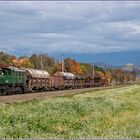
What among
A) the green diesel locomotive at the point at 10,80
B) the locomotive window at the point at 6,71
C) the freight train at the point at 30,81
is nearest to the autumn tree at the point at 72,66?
the freight train at the point at 30,81

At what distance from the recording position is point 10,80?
5056 centimetres

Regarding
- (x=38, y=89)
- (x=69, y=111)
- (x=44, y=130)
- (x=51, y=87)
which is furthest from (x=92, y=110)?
(x=51, y=87)

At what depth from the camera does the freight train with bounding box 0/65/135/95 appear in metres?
50.1

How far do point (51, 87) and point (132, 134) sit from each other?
66480mm

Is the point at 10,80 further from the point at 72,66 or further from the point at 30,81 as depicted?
the point at 72,66

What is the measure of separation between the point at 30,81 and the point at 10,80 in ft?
43.4

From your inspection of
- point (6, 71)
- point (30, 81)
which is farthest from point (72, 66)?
point (6, 71)

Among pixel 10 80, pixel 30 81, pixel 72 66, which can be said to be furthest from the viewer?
pixel 72 66

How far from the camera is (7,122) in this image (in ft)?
54.9

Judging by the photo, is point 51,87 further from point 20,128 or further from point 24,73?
point 20,128

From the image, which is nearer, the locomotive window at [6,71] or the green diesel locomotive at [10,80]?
the green diesel locomotive at [10,80]

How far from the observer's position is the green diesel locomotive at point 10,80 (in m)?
49.1

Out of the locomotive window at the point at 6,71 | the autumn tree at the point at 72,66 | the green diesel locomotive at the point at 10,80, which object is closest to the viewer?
the green diesel locomotive at the point at 10,80

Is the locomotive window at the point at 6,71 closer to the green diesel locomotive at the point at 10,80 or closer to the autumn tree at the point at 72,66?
the green diesel locomotive at the point at 10,80
